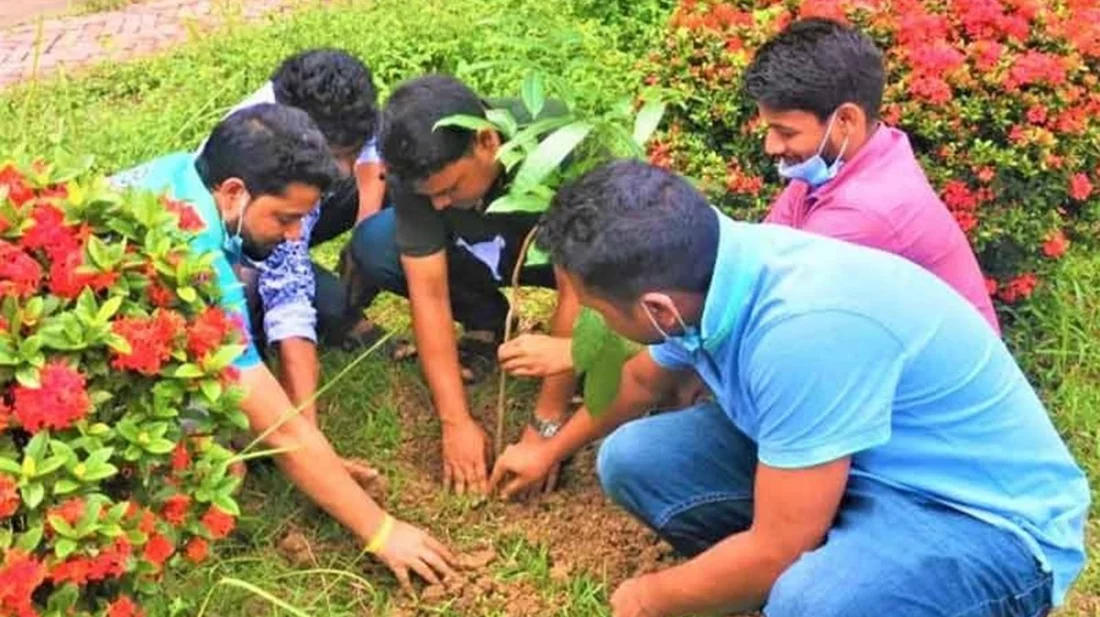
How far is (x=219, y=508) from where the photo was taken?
2.46 metres

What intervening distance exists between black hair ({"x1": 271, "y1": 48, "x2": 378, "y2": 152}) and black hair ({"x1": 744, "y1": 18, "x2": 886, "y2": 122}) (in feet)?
3.36

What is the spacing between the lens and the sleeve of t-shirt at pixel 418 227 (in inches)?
137

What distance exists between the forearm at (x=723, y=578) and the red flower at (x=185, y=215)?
1.00m

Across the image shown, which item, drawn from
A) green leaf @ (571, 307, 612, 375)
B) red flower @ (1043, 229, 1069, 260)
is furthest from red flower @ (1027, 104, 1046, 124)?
green leaf @ (571, 307, 612, 375)

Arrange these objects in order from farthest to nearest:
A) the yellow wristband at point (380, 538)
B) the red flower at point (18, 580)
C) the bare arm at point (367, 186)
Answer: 1. the bare arm at point (367, 186)
2. the yellow wristband at point (380, 538)
3. the red flower at point (18, 580)

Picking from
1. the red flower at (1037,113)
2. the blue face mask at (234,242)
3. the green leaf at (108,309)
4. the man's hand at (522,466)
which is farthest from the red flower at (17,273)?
the red flower at (1037,113)

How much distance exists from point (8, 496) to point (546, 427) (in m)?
1.45

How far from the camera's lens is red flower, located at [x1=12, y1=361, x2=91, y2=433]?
2201mm

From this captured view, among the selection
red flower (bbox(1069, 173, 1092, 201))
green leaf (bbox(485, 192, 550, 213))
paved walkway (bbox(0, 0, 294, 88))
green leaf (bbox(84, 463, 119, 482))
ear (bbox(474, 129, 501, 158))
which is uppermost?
green leaf (bbox(485, 192, 550, 213))

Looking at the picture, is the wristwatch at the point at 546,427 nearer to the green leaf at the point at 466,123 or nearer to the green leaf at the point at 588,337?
the green leaf at the point at 588,337

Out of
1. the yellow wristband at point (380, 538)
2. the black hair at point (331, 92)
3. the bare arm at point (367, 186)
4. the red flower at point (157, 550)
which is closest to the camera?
the red flower at point (157, 550)

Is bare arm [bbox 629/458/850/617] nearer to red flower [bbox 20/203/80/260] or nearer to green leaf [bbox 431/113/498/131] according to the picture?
green leaf [bbox 431/113/498/131]

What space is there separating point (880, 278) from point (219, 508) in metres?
1.13

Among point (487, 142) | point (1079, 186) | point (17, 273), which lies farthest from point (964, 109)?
point (17, 273)
